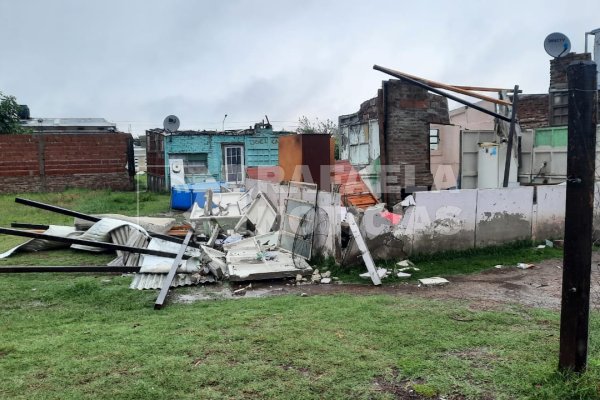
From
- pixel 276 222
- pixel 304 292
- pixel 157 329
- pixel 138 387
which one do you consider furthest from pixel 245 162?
pixel 138 387

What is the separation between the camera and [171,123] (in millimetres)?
20141

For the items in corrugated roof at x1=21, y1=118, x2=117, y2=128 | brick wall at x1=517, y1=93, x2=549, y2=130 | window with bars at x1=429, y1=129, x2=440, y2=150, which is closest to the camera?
window with bars at x1=429, y1=129, x2=440, y2=150

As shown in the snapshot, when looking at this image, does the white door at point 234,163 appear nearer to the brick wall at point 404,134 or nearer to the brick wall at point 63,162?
the brick wall at point 63,162

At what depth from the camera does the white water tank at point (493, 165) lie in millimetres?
10805

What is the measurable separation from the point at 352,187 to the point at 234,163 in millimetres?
11658

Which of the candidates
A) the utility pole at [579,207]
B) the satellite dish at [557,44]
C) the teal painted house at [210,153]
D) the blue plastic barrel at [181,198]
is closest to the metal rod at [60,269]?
the utility pole at [579,207]

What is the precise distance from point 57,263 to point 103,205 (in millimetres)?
7508

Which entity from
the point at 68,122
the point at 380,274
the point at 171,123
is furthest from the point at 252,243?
the point at 68,122

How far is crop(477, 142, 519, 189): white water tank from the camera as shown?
10.8m

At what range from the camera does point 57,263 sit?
775 cm

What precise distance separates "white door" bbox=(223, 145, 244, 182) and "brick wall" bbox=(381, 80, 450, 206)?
11.1 metres

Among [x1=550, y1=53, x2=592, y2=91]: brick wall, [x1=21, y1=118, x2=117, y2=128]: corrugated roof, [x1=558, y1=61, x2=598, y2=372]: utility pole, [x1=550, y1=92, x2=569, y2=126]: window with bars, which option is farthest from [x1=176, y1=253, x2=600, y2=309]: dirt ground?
[x1=21, y1=118, x2=117, y2=128]: corrugated roof

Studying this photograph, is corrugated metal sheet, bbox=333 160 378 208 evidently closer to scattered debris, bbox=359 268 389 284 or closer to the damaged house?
the damaged house

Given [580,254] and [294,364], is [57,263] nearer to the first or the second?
[294,364]
